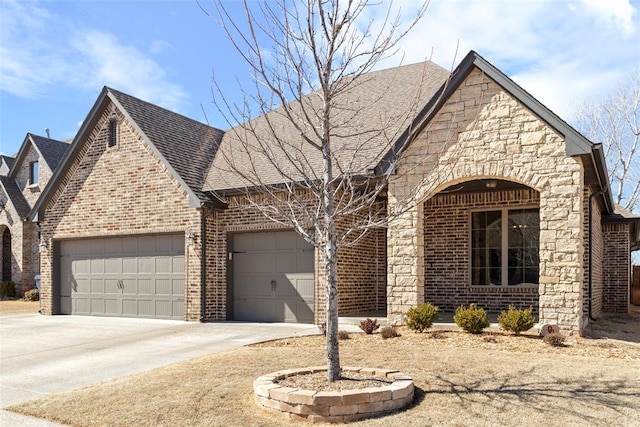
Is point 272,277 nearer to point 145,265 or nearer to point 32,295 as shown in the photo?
point 145,265

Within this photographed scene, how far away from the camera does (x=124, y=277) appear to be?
16.0 meters

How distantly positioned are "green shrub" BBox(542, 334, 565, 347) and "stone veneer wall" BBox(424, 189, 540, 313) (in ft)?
16.5

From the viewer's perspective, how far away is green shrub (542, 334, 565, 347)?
365 inches

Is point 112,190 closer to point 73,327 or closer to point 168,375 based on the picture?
point 73,327

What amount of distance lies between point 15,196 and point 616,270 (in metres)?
26.0

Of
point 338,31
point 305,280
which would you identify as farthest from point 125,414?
point 305,280

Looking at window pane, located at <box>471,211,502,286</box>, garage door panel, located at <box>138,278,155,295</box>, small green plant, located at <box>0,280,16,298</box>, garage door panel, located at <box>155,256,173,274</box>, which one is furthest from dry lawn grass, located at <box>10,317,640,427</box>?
small green plant, located at <box>0,280,16,298</box>

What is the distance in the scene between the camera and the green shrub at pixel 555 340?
9266mm

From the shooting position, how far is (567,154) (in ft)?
34.0

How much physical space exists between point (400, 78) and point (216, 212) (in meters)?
6.87

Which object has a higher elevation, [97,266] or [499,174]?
[499,174]

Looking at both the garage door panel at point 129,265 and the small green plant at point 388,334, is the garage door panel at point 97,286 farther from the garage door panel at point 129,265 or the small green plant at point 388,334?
the small green plant at point 388,334

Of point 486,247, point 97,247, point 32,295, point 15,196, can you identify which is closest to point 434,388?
point 486,247

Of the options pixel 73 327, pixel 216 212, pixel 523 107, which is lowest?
pixel 73 327
